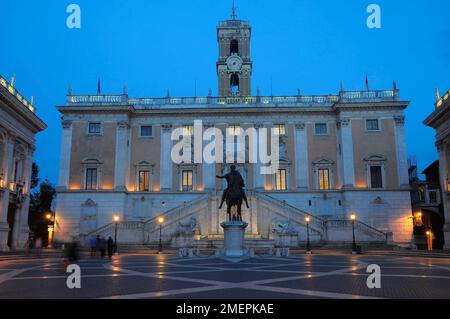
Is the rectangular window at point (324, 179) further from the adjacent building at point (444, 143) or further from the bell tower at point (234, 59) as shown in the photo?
the bell tower at point (234, 59)

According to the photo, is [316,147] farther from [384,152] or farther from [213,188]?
[213,188]

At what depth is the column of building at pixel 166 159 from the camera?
4688 centimetres

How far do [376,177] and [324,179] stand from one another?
18.2 feet

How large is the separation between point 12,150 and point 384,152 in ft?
123

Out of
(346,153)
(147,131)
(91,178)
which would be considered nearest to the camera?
(346,153)

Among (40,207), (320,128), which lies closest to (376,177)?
(320,128)

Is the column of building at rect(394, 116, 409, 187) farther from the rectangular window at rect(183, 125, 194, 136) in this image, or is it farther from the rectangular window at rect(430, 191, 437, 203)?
the rectangular window at rect(183, 125, 194, 136)

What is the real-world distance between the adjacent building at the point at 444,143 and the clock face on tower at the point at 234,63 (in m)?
26.1

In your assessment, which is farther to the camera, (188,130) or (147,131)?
(147,131)

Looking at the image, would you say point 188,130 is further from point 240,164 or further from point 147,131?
point 240,164

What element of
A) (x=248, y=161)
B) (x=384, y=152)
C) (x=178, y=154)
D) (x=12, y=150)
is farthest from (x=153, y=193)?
(x=384, y=152)

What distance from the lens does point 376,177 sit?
45812 mm

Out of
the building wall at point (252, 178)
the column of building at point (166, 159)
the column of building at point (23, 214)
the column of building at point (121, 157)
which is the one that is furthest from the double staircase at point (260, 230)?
the column of building at point (121, 157)

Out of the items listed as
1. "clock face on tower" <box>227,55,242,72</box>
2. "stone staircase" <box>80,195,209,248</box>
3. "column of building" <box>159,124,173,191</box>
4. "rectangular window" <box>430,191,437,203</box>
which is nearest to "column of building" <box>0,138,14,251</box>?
"stone staircase" <box>80,195,209,248</box>
